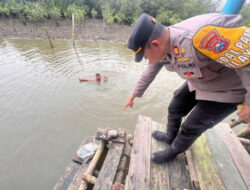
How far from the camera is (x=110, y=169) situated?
179cm

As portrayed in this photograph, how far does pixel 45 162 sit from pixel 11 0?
2956 cm

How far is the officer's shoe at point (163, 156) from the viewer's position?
1.68 meters

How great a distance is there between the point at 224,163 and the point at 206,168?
299 mm

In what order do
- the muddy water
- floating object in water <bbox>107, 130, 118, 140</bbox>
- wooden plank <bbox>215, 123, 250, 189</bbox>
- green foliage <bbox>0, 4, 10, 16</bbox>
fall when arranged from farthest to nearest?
green foliage <bbox>0, 4, 10, 16</bbox> → the muddy water → floating object in water <bbox>107, 130, 118, 140</bbox> → wooden plank <bbox>215, 123, 250, 189</bbox>

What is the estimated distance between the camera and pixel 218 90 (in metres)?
1.13

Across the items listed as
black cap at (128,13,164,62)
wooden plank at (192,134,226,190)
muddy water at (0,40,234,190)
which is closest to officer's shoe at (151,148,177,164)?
wooden plank at (192,134,226,190)

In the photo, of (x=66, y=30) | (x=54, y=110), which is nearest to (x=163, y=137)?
(x=54, y=110)

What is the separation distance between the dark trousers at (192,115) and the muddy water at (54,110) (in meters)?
2.09

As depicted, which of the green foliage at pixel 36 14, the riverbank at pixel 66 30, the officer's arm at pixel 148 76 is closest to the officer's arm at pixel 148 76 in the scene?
the officer's arm at pixel 148 76

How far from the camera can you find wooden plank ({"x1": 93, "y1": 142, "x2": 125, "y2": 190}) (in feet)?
5.31

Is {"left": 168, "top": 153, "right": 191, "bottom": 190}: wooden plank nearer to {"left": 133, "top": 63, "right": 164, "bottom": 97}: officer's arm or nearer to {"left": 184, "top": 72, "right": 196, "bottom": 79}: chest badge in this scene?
{"left": 133, "top": 63, "right": 164, "bottom": 97}: officer's arm

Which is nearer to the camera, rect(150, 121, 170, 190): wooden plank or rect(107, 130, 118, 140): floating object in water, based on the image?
rect(150, 121, 170, 190): wooden plank

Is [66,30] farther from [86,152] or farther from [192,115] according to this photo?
[192,115]

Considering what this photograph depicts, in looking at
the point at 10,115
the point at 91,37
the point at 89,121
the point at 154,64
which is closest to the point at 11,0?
the point at 91,37
